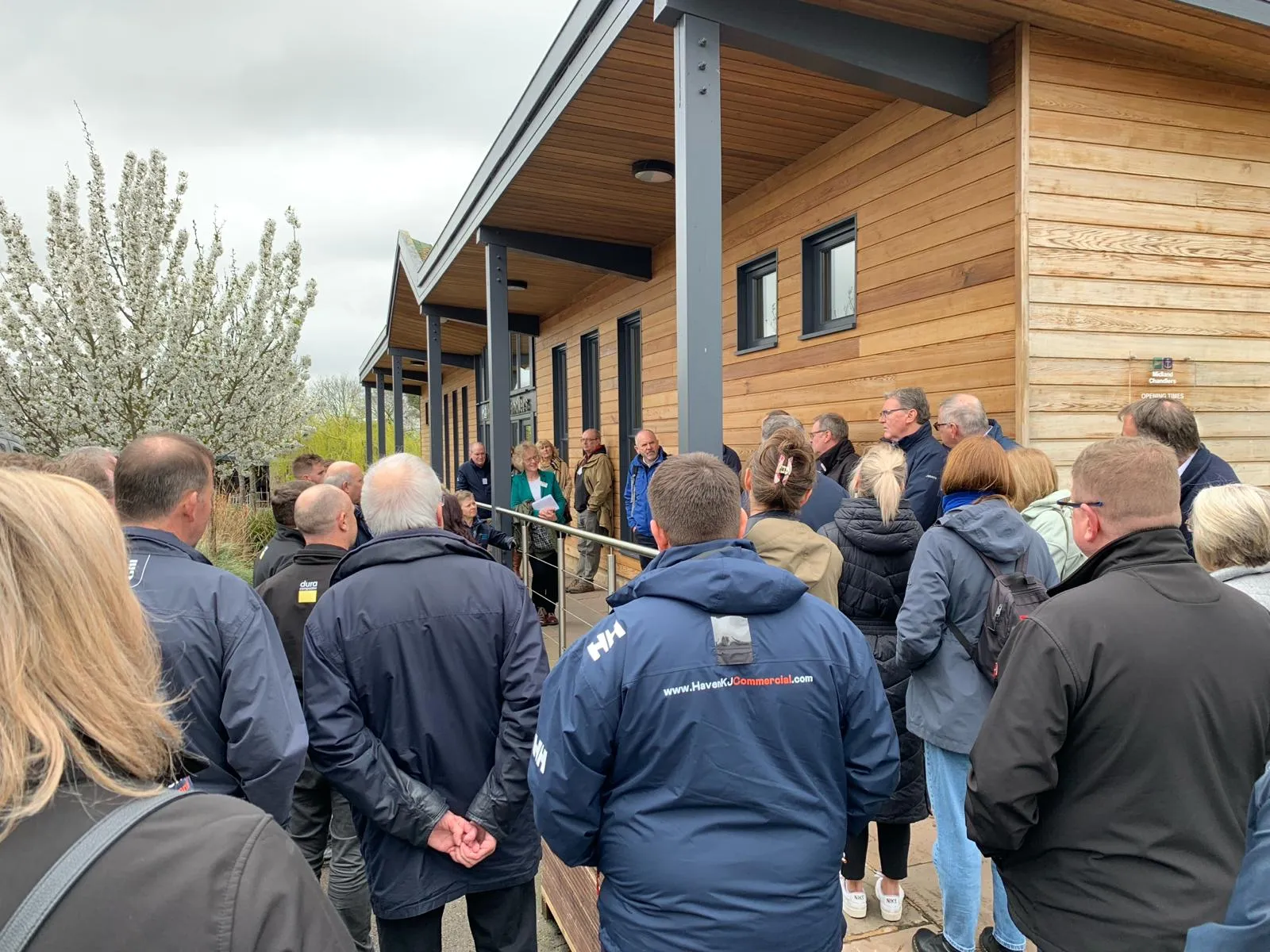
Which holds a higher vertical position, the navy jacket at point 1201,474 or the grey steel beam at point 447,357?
the grey steel beam at point 447,357

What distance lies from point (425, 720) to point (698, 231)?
108 inches

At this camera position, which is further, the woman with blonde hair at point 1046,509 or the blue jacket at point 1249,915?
the woman with blonde hair at point 1046,509

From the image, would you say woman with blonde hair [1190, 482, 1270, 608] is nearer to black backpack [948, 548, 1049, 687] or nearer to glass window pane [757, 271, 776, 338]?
black backpack [948, 548, 1049, 687]

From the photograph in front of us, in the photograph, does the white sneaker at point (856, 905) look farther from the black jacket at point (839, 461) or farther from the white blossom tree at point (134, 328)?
the white blossom tree at point (134, 328)

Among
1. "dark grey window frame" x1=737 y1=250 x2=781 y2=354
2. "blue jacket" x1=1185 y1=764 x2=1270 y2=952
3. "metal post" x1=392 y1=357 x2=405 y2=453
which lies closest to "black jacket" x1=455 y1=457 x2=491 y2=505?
"dark grey window frame" x1=737 y1=250 x2=781 y2=354

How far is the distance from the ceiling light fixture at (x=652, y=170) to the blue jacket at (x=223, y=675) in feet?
16.1

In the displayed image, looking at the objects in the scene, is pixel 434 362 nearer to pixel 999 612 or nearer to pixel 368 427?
pixel 999 612

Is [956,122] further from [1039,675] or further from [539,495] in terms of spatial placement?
[539,495]

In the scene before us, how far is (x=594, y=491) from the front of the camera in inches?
357

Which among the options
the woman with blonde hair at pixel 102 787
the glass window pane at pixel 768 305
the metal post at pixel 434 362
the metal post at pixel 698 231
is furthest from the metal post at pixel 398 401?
the woman with blonde hair at pixel 102 787

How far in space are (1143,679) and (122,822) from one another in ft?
5.86

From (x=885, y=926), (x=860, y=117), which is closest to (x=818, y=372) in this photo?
(x=860, y=117)

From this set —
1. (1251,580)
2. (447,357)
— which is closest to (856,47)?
(1251,580)

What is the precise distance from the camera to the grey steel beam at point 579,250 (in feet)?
26.2
